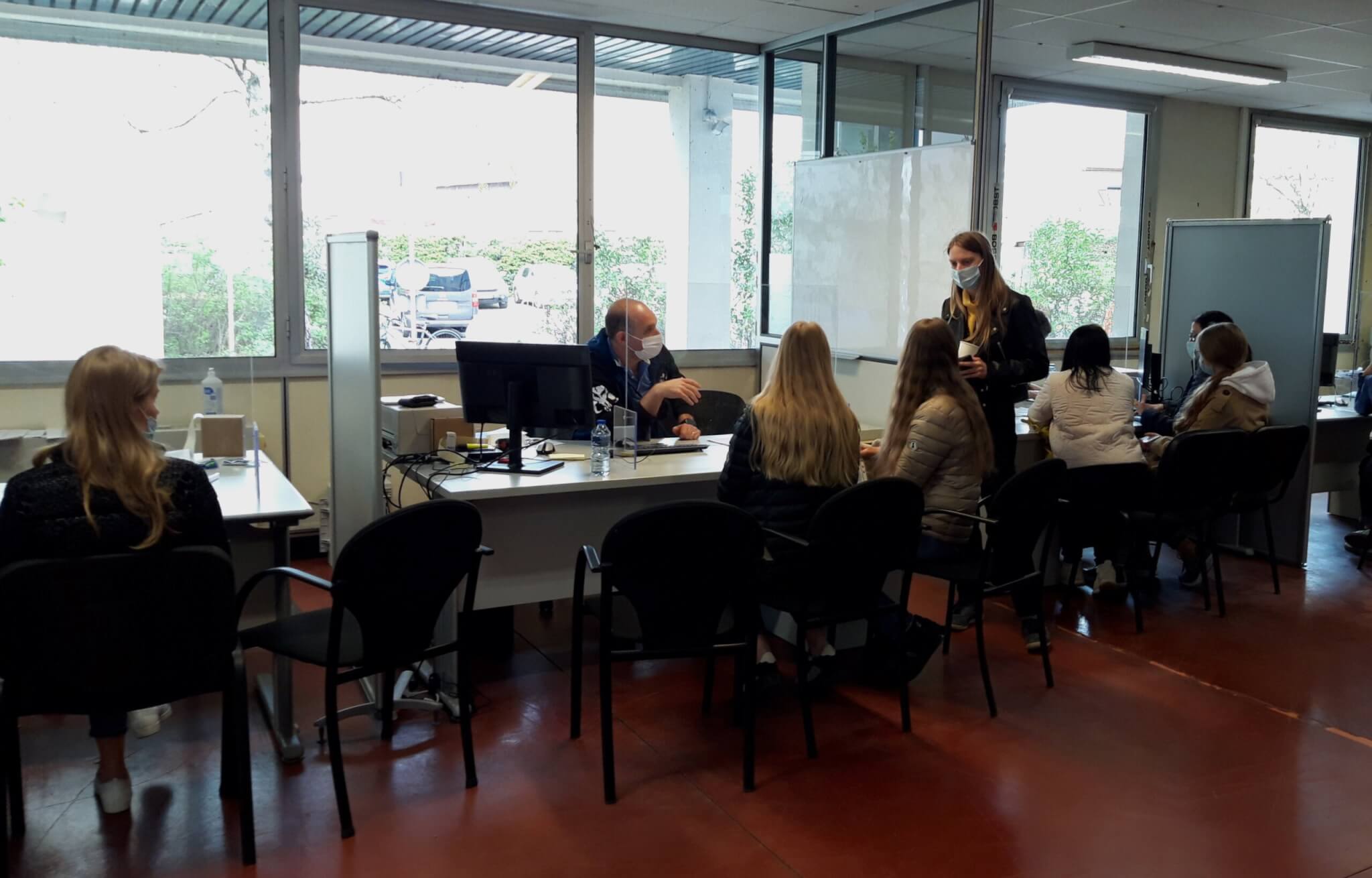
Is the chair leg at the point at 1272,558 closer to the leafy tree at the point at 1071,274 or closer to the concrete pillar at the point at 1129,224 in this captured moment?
the leafy tree at the point at 1071,274

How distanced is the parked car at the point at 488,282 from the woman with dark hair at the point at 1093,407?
9.81 ft

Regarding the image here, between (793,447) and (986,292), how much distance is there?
1.56 m

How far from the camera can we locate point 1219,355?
5090 mm

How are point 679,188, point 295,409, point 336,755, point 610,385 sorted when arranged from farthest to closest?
1. point 679,188
2. point 295,409
3. point 610,385
4. point 336,755

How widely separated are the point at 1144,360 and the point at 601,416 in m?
3.28

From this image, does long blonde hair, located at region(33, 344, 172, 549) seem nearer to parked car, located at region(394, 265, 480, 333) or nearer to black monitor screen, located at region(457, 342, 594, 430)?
black monitor screen, located at region(457, 342, 594, 430)

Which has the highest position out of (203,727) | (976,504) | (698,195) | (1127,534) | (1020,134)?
(1020,134)

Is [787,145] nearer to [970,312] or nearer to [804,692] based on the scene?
[970,312]

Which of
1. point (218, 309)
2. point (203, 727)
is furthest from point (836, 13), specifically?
point (203, 727)

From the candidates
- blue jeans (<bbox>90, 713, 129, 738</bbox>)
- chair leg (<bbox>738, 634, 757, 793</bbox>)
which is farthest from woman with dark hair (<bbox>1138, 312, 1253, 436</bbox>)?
blue jeans (<bbox>90, 713, 129, 738</bbox>)

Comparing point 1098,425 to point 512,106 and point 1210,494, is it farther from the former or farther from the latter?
point 512,106

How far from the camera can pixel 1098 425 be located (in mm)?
4570

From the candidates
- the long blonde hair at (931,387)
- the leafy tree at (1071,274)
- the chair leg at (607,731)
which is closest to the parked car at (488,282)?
the long blonde hair at (931,387)

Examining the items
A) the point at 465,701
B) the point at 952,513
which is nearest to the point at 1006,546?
the point at 952,513
